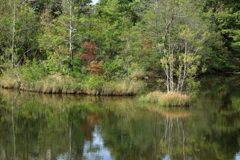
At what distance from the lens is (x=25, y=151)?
23.9 feet

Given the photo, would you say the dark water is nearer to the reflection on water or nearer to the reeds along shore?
the reflection on water

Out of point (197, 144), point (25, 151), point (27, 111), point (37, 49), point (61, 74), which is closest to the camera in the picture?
point (25, 151)

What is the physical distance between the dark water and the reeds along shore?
2.74m

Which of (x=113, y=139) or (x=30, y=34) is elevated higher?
(x=30, y=34)

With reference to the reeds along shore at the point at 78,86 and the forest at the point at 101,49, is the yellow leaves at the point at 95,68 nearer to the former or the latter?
the forest at the point at 101,49

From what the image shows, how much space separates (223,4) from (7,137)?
30.8 m

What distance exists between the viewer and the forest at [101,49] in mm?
18062

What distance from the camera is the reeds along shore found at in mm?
17859

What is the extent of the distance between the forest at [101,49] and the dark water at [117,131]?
118 inches

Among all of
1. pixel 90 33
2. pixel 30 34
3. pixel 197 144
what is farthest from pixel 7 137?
pixel 30 34

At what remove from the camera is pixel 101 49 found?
2317 centimetres

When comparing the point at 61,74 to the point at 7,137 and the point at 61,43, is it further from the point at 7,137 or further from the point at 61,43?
the point at 7,137

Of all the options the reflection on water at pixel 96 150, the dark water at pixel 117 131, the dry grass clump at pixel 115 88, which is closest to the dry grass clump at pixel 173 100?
the dark water at pixel 117 131

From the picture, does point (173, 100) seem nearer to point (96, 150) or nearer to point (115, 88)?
point (115, 88)
